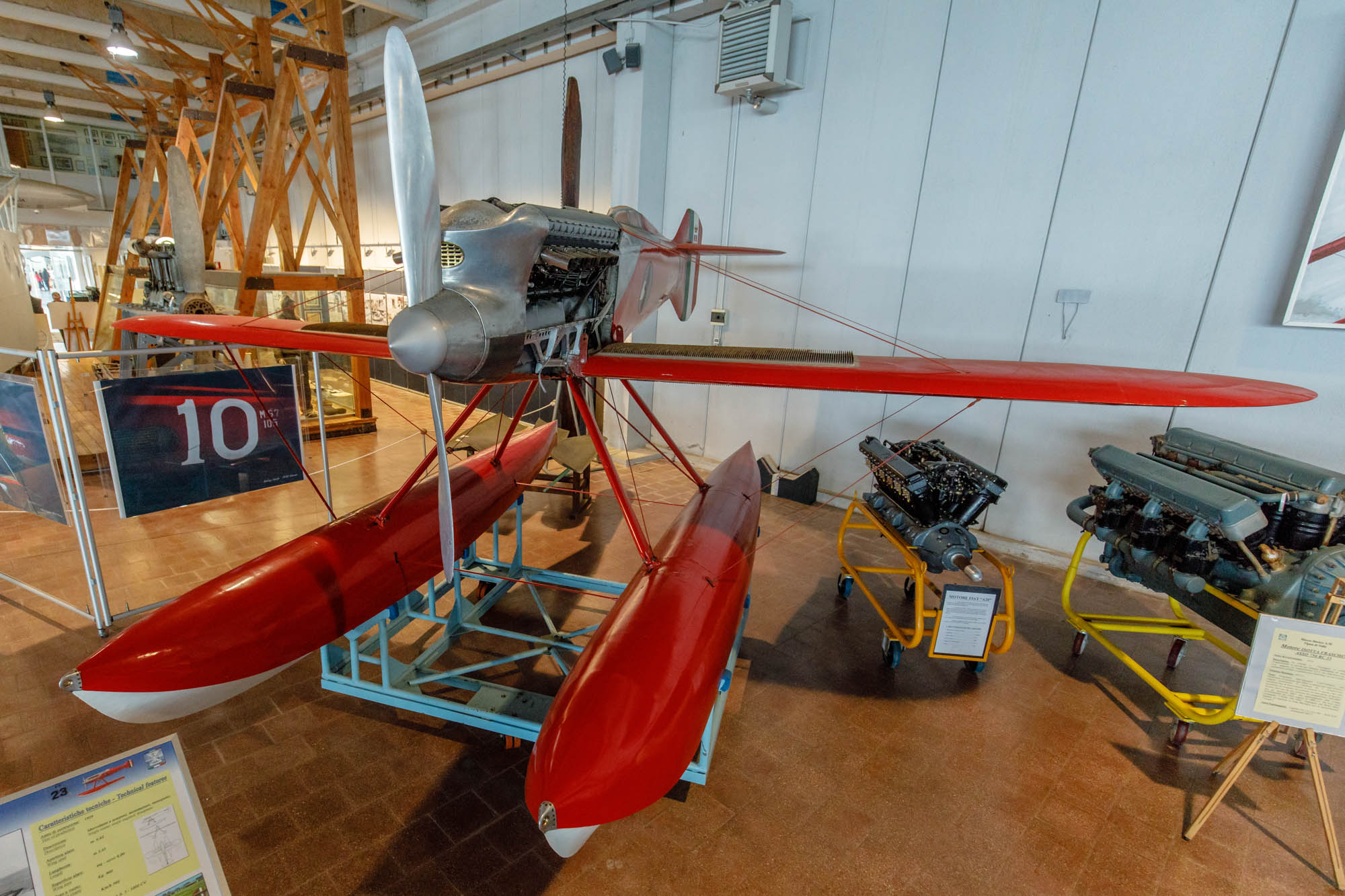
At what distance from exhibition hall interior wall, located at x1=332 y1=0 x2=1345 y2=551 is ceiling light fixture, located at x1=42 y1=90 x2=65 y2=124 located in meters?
18.2

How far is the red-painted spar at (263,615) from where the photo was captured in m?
2.32

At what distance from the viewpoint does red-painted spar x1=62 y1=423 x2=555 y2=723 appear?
232 centimetres

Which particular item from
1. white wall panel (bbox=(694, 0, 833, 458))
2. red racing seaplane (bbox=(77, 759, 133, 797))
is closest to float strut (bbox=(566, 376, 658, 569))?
red racing seaplane (bbox=(77, 759, 133, 797))

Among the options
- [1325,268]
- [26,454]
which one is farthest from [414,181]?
[1325,268]

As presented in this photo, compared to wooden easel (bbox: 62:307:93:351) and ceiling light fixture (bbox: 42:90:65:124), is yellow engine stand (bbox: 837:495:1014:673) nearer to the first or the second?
wooden easel (bbox: 62:307:93:351)

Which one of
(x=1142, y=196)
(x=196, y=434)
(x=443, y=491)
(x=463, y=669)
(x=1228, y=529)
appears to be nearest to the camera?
(x=443, y=491)

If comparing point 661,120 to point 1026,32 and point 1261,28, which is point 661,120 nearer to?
point 1026,32

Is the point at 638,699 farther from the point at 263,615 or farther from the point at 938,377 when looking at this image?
the point at 938,377

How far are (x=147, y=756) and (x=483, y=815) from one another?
154 centimetres

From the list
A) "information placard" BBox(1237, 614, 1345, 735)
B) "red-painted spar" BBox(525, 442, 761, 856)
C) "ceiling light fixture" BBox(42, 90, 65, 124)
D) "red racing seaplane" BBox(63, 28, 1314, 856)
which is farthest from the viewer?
"ceiling light fixture" BBox(42, 90, 65, 124)

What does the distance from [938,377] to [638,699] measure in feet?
6.53

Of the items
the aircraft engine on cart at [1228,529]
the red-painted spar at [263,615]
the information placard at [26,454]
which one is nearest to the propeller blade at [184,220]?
the information placard at [26,454]

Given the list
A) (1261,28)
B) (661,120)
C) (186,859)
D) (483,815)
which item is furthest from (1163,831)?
(661,120)

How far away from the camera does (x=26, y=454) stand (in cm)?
351
